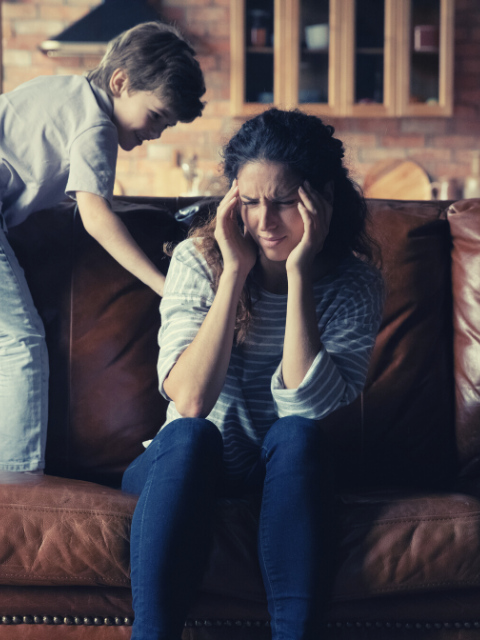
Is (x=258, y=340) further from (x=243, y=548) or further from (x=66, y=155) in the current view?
(x=66, y=155)

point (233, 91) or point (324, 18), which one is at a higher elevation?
point (324, 18)

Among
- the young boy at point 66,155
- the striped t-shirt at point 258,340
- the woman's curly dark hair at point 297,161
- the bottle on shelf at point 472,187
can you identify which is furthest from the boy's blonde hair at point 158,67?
the bottle on shelf at point 472,187

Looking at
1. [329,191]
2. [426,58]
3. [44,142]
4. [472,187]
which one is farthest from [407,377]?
[426,58]

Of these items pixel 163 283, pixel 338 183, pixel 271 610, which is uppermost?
pixel 338 183

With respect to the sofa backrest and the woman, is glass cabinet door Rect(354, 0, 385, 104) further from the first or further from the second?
the woman

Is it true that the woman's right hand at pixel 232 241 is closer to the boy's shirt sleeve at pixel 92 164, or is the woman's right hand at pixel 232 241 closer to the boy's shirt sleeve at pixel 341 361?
the boy's shirt sleeve at pixel 341 361

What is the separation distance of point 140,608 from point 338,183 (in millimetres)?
815

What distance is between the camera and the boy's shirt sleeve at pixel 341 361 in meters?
1.05

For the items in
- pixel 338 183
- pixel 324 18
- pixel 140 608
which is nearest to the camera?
pixel 140 608

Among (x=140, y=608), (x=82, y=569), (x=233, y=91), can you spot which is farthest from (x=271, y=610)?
(x=233, y=91)

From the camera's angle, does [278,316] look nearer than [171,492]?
No

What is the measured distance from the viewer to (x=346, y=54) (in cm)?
371

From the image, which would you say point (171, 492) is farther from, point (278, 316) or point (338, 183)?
point (338, 183)

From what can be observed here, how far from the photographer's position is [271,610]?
0.92 metres
